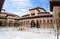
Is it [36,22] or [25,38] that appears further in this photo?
[36,22]

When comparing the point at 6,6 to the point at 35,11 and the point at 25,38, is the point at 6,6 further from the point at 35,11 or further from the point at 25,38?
the point at 25,38

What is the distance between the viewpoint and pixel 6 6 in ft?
17.8

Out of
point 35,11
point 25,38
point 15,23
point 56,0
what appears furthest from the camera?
point 35,11

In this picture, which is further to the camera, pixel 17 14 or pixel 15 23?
pixel 17 14

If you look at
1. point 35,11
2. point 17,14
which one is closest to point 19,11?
point 17,14

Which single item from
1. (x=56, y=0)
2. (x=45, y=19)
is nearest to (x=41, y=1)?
(x=45, y=19)

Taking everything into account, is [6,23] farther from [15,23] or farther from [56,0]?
[56,0]

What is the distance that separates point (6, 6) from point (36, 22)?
1343 mm

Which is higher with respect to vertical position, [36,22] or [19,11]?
[19,11]

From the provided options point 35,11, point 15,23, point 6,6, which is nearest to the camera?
point 15,23

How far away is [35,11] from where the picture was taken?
21.2 feet

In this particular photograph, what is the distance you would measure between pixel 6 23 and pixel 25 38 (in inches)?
76.4

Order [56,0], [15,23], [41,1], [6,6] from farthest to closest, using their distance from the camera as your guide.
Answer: [6,6] < [41,1] < [15,23] < [56,0]

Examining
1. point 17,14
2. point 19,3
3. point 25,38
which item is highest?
point 19,3
